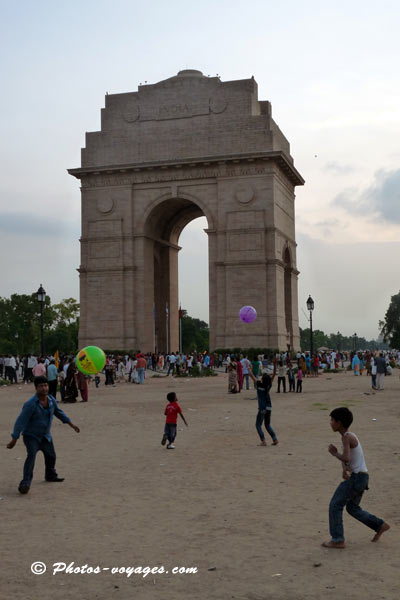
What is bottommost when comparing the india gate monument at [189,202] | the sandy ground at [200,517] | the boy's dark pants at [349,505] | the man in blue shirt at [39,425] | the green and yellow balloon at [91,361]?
the sandy ground at [200,517]

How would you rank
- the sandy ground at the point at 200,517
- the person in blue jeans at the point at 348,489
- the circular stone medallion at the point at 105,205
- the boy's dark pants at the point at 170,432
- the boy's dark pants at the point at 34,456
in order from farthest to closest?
the circular stone medallion at the point at 105,205
the boy's dark pants at the point at 170,432
the boy's dark pants at the point at 34,456
the person in blue jeans at the point at 348,489
the sandy ground at the point at 200,517

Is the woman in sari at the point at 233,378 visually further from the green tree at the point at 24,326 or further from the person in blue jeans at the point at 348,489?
the green tree at the point at 24,326

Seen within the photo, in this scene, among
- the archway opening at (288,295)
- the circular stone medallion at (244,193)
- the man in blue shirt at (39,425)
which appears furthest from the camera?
the archway opening at (288,295)

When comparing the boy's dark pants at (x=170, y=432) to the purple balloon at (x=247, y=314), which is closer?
the boy's dark pants at (x=170, y=432)

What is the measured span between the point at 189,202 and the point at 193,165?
3692 mm

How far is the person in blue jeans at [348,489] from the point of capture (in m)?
7.31

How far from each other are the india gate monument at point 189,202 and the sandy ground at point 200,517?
31797mm

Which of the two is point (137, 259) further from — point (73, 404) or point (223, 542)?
point (223, 542)

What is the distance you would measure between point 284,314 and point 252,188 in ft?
28.4

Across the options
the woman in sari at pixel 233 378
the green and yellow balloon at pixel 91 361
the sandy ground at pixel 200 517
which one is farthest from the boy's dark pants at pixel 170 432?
Answer: the woman in sari at pixel 233 378

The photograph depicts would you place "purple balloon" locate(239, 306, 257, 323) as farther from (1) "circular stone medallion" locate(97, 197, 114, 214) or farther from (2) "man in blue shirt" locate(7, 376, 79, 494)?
(2) "man in blue shirt" locate(7, 376, 79, 494)

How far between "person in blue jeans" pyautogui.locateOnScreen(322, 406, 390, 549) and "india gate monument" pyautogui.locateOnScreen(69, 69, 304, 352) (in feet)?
132

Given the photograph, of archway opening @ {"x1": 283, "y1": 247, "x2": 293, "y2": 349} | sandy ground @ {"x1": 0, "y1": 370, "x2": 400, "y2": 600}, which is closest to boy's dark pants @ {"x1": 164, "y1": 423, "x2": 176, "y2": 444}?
sandy ground @ {"x1": 0, "y1": 370, "x2": 400, "y2": 600}

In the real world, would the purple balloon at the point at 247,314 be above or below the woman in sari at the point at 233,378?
above
